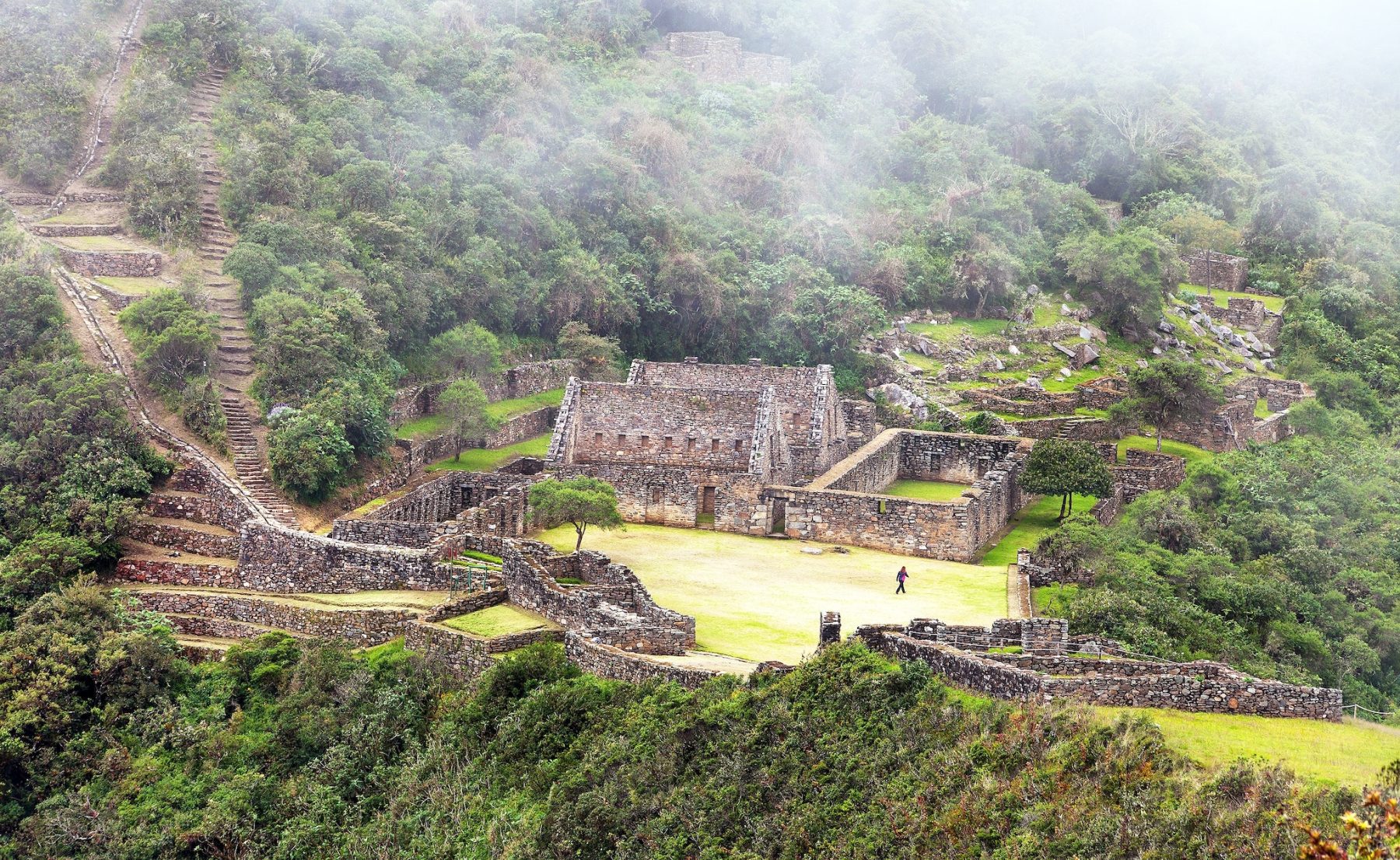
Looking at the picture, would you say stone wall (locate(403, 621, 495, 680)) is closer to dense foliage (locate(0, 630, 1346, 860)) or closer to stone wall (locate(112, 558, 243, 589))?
dense foliage (locate(0, 630, 1346, 860))

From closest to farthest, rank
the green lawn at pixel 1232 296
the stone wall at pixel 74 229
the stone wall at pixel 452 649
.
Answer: the stone wall at pixel 452 649 < the stone wall at pixel 74 229 < the green lawn at pixel 1232 296

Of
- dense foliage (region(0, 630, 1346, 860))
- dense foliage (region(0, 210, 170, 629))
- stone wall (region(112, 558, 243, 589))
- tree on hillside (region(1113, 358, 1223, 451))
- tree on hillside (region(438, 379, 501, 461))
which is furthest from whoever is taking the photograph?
tree on hillside (region(1113, 358, 1223, 451))

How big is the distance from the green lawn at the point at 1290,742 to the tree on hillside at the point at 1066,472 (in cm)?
2163

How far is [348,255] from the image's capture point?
5009 cm

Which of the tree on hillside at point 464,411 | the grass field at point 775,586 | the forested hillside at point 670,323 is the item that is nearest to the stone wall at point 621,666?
the forested hillside at point 670,323

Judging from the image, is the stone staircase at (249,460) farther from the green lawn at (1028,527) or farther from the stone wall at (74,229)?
the green lawn at (1028,527)

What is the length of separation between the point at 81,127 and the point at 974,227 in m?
35.5

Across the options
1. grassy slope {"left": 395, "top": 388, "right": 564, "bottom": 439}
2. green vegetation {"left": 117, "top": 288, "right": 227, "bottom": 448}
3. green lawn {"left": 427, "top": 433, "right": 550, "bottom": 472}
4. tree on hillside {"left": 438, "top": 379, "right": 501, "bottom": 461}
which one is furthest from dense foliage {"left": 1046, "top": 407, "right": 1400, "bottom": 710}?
Result: green vegetation {"left": 117, "top": 288, "right": 227, "bottom": 448}

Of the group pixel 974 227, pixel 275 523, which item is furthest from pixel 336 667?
pixel 974 227

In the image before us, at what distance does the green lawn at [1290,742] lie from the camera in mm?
20328

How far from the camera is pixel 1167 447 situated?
52.8m

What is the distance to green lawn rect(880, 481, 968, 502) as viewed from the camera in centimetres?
4625

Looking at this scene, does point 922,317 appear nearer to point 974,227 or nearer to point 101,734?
point 974,227

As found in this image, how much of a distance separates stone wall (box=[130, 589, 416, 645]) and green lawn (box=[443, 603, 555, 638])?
1212mm
